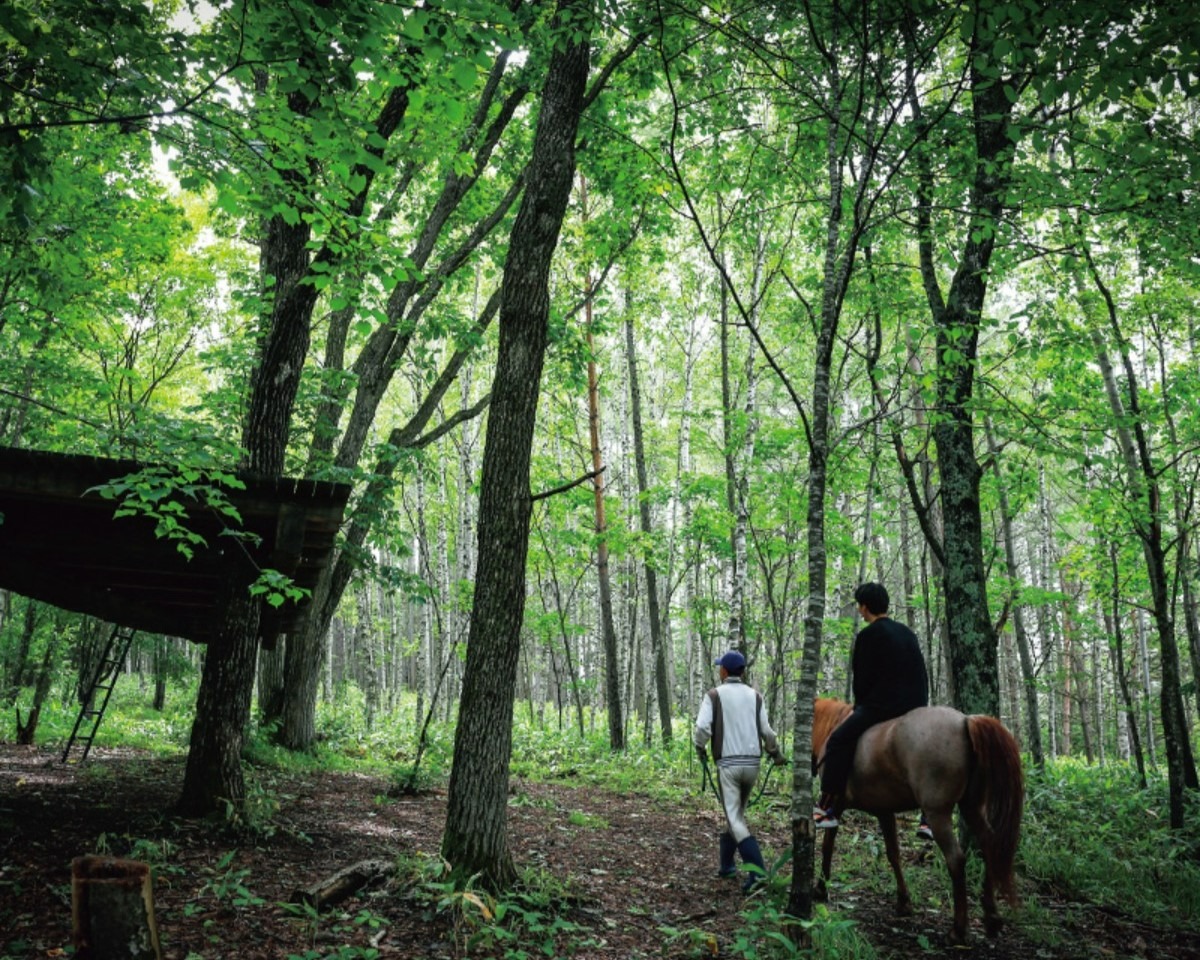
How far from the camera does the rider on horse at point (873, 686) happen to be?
239 inches

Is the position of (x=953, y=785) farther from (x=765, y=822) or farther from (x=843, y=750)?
(x=765, y=822)

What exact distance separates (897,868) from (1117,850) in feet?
13.2

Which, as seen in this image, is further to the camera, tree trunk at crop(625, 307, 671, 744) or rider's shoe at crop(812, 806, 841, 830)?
tree trunk at crop(625, 307, 671, 744)

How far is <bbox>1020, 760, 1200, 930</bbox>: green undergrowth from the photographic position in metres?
6.48

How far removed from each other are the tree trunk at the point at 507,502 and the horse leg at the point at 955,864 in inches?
124

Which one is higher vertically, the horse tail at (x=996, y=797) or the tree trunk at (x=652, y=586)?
the tree trunk at (x=652, y=586)

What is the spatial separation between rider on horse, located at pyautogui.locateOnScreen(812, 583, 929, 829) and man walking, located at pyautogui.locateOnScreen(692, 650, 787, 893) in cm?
59

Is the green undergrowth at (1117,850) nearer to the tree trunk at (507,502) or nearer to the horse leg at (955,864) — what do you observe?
the horse leg at (955,864)

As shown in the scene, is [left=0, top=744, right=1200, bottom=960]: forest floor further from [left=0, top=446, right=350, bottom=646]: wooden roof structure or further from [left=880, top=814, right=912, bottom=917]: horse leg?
[left=0, top=446, right=350, bottom=646]: wooden roof structure

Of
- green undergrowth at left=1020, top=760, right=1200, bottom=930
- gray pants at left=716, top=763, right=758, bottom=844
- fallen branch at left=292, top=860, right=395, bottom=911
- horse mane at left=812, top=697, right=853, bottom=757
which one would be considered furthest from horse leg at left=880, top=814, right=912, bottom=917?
fallen branch at left=292, top=860, right=395, bottom=911

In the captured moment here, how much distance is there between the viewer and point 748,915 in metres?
4.76

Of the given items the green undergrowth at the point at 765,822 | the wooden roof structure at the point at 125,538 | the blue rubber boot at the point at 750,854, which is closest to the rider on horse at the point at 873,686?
the blue rubber boot at the point at 750,854

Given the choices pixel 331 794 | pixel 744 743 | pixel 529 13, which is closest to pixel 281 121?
pixel 529 13

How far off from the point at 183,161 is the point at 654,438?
1757cm
